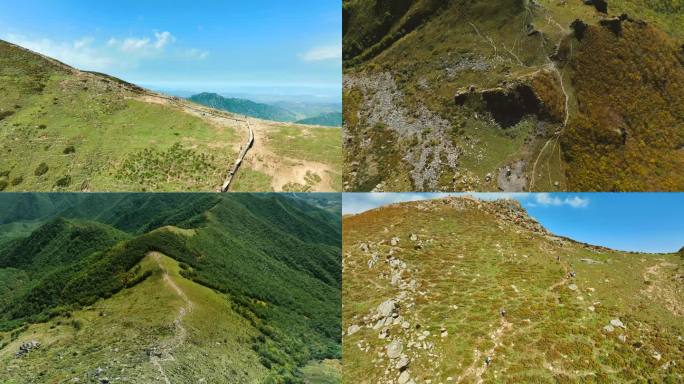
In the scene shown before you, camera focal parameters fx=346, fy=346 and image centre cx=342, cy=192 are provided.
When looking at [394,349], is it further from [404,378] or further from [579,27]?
[579,27]

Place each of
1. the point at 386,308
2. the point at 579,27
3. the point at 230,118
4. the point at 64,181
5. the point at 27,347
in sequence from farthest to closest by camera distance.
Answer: the point at 230,118
the point at 579,27
the point at 27,347
the point at 64,181
the point at 386,308

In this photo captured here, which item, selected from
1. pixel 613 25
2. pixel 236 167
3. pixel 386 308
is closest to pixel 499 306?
pixel 386 308

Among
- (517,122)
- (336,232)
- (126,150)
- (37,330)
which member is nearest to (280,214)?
(336,232)

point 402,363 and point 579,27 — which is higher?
point 579,27

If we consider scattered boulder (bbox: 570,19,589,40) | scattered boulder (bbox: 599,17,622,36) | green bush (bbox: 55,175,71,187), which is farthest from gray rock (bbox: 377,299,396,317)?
scattered boulder (bbox: 599,17,622,36)

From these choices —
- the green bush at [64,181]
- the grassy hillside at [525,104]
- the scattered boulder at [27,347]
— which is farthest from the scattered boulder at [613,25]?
the scattered boulder at [27,347]

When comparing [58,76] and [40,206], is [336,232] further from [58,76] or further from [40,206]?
[40,206]
